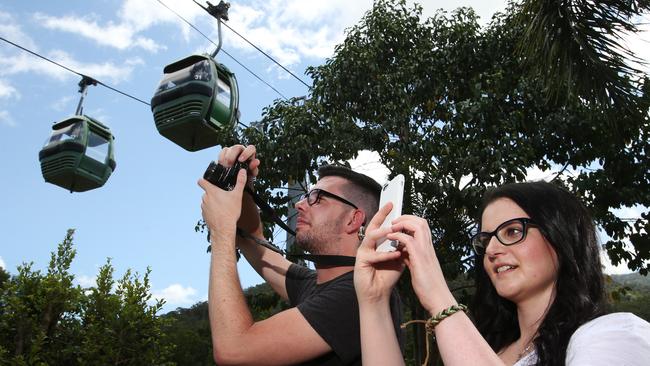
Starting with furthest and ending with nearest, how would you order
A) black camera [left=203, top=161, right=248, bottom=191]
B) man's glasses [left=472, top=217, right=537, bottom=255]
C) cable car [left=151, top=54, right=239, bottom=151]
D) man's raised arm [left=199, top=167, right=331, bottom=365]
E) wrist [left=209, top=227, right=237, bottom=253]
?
1. cable car [left=151, top=54, right=239, bottom=151]
2. black camera [left=203, top=161, right=248, bottom=191]
3. wrist [left=209, top=227, right=237, bottom=253]
4. man's raised arm [left=199, top=167, right=331, bottom=365]
5. man's glasses [left=472, top=217, right=537, bottom=255]

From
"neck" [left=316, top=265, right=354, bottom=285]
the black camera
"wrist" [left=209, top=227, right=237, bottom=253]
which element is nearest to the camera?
"wrist" [left=209, top=227, right=237, bottom=253]

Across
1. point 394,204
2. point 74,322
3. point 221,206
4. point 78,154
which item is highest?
point 78,154

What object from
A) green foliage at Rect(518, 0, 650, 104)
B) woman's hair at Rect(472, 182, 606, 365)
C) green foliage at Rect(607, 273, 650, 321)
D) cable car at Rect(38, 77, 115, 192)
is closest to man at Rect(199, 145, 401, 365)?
woman's hair at Rect(472, 182, 606, 365)

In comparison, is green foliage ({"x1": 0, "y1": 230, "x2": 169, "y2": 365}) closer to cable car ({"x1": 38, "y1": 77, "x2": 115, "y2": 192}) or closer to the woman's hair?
cable car ({"x1": 38, "y1": 77, "x2": 115, "y2": 192})

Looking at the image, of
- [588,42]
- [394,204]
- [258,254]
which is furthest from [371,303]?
[588,42]

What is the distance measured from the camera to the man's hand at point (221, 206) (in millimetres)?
2043

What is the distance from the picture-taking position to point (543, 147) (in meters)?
9.10

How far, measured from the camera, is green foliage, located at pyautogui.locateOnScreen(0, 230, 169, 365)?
6660 mm

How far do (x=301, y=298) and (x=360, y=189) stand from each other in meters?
0.49

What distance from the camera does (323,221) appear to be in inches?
97.3

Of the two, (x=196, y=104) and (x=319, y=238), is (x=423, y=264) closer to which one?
(x=319, y=238)

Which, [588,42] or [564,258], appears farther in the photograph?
[588,42]

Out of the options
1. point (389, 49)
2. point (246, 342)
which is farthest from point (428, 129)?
point (246, 342)

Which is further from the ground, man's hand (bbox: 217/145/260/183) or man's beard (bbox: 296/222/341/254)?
man's hand (bbox: 217/145/260/183)
